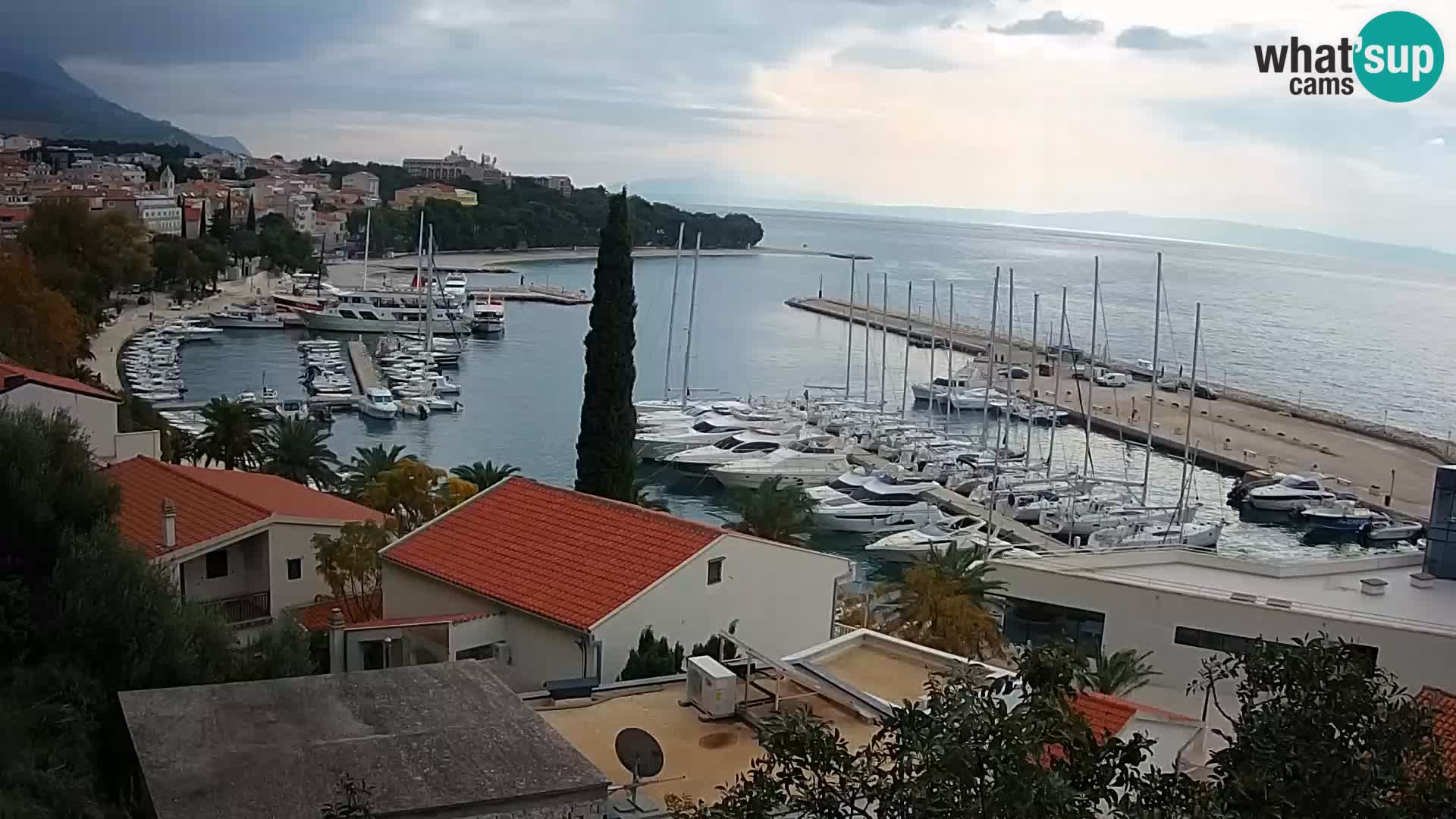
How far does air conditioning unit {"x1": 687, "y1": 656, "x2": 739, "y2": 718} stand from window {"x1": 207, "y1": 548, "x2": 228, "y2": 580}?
745cm

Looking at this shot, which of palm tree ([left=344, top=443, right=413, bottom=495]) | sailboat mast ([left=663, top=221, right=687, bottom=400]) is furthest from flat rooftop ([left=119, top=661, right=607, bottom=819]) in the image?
sailboat mast ([left=663, top=221, right=687, bottom=400])

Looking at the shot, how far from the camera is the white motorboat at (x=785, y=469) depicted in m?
33.2

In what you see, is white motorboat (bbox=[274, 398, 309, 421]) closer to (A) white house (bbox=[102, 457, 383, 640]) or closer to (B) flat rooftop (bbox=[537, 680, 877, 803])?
(A) white house (bbox=[102, 457, 383, 640])

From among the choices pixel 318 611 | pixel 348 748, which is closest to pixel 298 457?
pixel 318 611

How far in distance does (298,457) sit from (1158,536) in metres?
19.5

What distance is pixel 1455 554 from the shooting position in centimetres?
1506

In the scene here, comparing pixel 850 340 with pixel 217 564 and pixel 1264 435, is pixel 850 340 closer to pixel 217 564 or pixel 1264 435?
pixel 1264 435

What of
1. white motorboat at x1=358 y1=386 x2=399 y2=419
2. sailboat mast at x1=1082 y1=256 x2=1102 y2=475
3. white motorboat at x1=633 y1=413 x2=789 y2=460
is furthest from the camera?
white motorboat at x1=358 y1=386 x2=399 y2=419

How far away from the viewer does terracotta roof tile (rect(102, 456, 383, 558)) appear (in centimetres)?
1339

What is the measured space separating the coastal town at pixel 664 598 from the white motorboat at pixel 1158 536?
0.52 ft

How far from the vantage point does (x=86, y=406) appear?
1697cm

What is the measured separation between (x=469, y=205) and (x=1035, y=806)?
419 ft

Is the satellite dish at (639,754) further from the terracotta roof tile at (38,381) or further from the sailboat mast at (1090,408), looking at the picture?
the sailboat mast at (1090,408)

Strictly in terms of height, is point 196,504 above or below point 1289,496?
above
